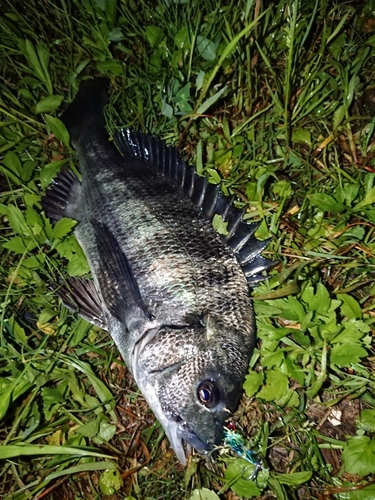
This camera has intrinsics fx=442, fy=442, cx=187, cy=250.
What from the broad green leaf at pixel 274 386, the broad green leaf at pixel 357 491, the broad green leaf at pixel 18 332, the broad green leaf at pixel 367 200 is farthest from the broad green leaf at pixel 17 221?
the broad green leaf at pixel 357 491

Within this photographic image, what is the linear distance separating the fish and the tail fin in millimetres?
48

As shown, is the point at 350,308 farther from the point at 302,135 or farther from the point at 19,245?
the point at 19,245

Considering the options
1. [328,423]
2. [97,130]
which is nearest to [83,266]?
[97,130]

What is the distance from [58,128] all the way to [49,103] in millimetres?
260

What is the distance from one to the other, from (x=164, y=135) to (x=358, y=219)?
1.48 m

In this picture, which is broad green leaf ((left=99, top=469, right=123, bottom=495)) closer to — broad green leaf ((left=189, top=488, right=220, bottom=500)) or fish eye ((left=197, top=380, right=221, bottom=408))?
broad green leaf ((left=189, top=488, right=220, bottom=500))

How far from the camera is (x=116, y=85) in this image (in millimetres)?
3391

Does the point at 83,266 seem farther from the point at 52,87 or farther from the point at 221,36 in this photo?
the point at 221,36

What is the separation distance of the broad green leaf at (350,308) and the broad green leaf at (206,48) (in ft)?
6.25

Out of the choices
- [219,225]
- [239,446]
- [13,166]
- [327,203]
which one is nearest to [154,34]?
[13,166]

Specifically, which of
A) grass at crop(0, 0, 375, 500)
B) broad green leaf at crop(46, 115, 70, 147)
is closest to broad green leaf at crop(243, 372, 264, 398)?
grass at crop(0, 0, 375, 500)

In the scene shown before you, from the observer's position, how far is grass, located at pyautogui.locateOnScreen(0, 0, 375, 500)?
249 cm

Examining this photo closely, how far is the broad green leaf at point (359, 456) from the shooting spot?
7.51 ft

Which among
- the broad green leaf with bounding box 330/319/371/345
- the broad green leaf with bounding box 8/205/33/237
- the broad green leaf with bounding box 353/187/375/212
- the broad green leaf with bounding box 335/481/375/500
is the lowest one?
the broad green leaf with bounding box 335/481/375/500
